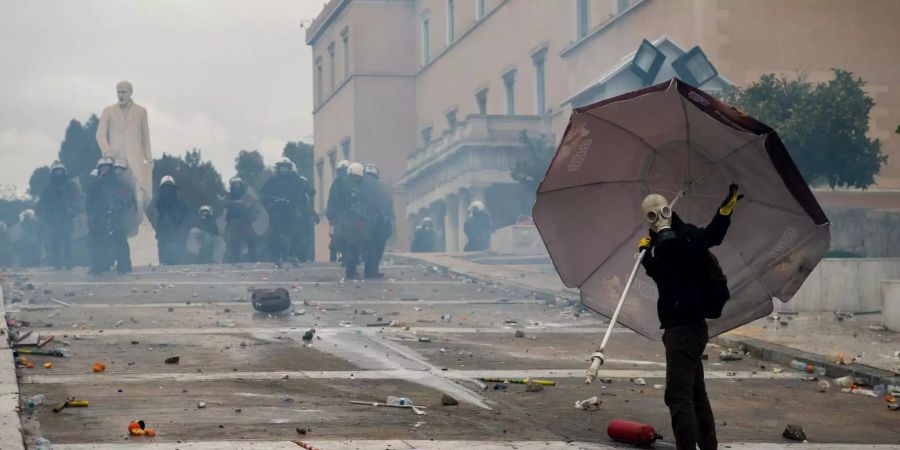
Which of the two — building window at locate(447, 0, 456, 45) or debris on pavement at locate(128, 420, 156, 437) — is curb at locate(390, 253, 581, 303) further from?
building window at locate(447, 0, 456, 45)

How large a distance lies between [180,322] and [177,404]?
7.19 metres

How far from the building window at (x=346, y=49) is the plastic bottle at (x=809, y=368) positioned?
5578 centimetres


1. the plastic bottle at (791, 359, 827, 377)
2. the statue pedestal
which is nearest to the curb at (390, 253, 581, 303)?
the plastic bottle at (791, 359, 827, 377)

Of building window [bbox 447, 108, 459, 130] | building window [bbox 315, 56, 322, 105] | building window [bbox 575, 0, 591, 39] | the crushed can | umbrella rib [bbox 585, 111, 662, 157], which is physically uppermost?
building window [bbox 315, 56, 322, 105]

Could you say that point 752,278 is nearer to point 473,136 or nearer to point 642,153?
point 642,153

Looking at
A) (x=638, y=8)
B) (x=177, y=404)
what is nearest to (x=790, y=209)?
(x=177, y=404)

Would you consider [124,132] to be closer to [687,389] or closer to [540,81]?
[540,81]

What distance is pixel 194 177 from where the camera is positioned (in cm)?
7081

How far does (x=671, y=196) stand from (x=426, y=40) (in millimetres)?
55439

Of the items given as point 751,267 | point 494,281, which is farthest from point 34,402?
point 494,281

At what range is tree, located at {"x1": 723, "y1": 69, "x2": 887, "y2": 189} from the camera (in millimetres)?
21438

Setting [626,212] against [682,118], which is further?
[626,212]

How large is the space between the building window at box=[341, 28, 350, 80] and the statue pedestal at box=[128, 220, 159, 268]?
70.3ft

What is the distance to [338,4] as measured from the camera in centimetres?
6831
